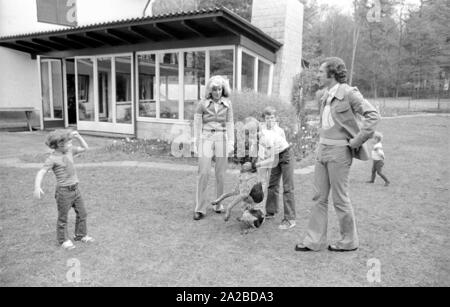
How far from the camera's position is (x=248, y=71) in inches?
416

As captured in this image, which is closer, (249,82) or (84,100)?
(249,82)

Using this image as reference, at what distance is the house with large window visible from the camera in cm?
1005

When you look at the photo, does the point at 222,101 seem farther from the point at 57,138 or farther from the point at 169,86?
the point at 169,86

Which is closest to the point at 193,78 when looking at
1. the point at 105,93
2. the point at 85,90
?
the point at 105,93

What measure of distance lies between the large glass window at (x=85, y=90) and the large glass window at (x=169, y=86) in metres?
3.25

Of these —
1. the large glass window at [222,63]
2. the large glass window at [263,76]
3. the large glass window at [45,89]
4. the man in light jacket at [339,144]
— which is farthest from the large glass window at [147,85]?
the man in light jacket at [339,144]

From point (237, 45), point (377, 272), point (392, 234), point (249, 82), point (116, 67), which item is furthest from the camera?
point (116, 67)

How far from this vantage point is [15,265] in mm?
3445

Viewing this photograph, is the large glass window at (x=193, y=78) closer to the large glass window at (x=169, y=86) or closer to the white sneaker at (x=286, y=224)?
the large glass window at (x=169, y=86)

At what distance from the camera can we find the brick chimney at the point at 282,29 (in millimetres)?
11859

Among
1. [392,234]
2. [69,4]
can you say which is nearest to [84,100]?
[69,4]
